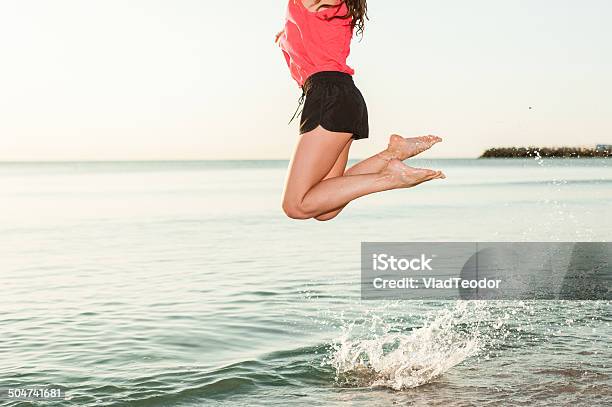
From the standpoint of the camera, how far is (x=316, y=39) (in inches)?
170

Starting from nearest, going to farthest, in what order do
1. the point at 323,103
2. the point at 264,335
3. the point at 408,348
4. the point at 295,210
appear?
the point at 323,103
the point at 295,210
the point at 408,348
the point at 264,335

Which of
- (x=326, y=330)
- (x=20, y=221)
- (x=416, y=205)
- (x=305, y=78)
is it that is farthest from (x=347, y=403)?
(x=416, y=205)

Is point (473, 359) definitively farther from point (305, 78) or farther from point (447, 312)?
point (305, 78)

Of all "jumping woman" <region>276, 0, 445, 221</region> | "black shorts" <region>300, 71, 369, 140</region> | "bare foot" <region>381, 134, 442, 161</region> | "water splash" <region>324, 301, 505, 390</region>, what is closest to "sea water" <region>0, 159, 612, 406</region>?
"water splash" <region>324, 301, 505, 390</region>

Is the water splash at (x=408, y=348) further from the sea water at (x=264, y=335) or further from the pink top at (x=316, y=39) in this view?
the pink top at (x=316, y=39)

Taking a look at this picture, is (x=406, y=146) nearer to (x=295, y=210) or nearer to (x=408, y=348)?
(x=295, y=210)

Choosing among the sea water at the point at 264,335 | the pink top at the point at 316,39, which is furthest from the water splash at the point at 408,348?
the pink top at the point at 316,39

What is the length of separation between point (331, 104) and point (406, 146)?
2.79ft

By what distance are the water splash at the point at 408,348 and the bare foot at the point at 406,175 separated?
307 cm

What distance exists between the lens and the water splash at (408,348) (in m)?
7.67

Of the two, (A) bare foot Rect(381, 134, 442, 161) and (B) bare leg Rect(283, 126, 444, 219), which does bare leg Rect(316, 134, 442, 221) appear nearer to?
(A) bare foot Rect(381, 134, 442, 161)

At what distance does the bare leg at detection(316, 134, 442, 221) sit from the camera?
4.92 meters

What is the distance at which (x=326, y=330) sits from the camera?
376 inches

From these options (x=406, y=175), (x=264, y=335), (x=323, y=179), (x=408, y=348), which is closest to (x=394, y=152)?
(x=406, y=175)
